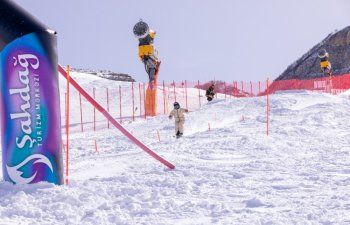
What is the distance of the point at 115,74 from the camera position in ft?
199

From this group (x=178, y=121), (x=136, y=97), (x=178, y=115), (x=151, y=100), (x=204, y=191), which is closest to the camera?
(x=204, y=191)

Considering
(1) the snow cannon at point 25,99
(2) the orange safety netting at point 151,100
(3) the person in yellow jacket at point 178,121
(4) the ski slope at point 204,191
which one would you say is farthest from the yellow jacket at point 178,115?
(2) the orange safety netting at point 151,100

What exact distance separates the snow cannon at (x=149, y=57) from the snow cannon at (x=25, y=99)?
2156cm

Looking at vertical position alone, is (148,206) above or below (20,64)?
below

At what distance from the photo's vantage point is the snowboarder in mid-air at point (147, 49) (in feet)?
90.1

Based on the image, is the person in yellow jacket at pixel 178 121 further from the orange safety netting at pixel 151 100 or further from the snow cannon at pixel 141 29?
the orange safety netting at pixel 151 100

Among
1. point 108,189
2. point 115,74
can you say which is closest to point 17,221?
point 108,189

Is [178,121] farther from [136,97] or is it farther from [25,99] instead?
[136,97]

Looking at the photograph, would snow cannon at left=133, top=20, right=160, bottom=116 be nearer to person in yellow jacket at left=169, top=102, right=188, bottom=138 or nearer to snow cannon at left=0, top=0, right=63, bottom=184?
person in yellow jacket at left=169, top=102, right=188, bottom=138

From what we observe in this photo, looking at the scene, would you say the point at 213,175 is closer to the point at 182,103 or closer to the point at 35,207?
the point at 35,207

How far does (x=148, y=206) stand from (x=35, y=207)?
1182mm

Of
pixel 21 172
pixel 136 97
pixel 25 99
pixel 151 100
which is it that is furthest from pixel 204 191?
pixel 136 97

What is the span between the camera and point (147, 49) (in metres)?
28.2

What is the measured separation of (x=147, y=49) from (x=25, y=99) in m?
22.5
